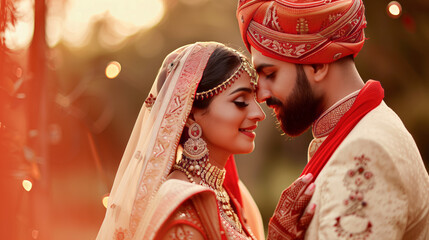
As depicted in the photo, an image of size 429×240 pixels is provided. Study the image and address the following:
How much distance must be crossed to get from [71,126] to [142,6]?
223cm

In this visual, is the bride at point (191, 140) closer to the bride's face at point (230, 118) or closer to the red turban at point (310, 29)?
the bride's face at point (230, 118)

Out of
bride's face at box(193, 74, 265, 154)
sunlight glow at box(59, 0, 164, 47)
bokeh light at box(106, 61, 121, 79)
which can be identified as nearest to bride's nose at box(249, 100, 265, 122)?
bride's face at box(193, 74, 265, 154)

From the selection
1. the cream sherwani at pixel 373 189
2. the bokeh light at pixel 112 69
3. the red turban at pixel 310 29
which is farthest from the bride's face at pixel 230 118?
the bokeh light at pixel 112 69

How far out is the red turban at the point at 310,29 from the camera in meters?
2.58

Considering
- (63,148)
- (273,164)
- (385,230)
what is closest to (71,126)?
(63,148)

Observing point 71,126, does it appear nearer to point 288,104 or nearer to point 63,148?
point 63,148

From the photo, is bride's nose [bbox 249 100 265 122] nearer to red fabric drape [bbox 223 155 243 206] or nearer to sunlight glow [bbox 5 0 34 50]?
red fabric drape [bbox 223 155 243 206]

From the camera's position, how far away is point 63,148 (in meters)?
4.96

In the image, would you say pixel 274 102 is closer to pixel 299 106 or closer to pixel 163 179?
pixel 299 106

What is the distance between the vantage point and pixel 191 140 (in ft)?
8.76

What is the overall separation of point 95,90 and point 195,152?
15.4 ft

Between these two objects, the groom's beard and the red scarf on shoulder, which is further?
the groom's beard

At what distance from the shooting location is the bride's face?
8.78 feet

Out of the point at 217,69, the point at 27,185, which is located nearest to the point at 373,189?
the point at 217,69
